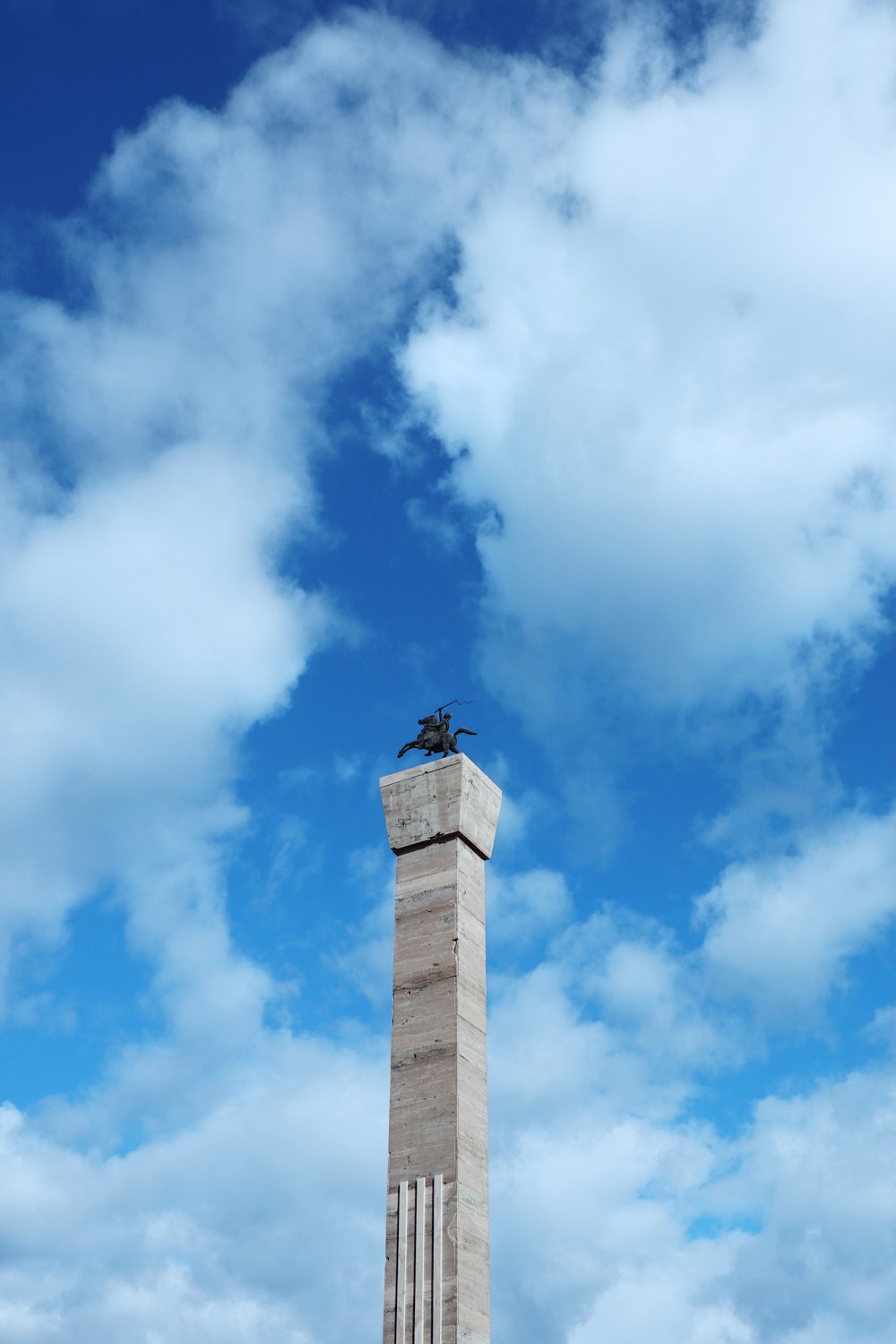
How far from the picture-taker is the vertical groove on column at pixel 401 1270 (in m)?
16.8

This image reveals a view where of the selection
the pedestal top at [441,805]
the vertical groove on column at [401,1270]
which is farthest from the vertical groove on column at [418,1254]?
the pedestal top at [441,805]

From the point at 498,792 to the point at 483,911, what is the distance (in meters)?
2.03

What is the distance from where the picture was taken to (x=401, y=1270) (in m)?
17.2

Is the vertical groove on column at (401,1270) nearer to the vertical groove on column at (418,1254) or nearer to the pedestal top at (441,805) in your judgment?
the vertical groove on column at (418,1254)

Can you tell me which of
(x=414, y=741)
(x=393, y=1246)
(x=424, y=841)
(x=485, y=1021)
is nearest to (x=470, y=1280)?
(x=393, y=1246)

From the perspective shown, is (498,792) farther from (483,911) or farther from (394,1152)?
(394,1152)

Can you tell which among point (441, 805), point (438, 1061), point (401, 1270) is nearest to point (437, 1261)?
point (401, 1270)

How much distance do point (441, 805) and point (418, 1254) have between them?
638 centimetres

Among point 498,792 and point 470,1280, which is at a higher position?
point 498,792

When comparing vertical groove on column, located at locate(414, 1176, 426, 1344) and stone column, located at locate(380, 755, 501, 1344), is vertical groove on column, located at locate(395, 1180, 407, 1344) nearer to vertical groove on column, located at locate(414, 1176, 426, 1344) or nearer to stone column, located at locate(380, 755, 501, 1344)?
stone column, located at locate(380, 755, 501, 1344)

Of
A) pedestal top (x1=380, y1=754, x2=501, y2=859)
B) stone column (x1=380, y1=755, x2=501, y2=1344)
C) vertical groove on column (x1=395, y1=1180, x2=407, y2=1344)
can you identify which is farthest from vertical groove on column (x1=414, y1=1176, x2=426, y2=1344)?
pedestal top (x1=380, y1=754, x2=501, y2=859)

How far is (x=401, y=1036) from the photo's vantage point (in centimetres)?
1880

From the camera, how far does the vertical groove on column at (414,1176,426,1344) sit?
16656 mm

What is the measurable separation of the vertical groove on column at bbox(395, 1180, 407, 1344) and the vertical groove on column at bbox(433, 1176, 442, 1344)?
480 millimetres
